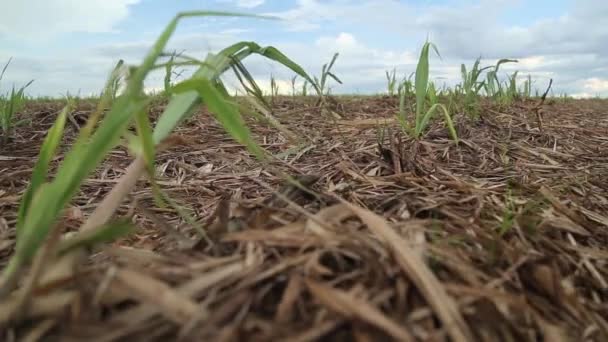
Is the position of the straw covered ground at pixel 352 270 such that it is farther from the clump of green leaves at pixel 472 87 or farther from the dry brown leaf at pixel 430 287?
the clump of green leaves at pixel 472 87

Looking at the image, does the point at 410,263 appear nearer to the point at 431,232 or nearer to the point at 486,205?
the point at 431,232

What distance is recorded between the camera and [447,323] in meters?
0.65

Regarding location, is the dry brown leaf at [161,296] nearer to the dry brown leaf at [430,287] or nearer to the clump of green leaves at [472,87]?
the dry brown leaf at [430,287]

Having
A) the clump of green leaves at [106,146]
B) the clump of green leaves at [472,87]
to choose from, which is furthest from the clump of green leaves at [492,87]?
the clump of green leaves at [106,146]

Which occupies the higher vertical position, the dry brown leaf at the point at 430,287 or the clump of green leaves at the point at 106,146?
the clump of green leaves at the point at 106,146

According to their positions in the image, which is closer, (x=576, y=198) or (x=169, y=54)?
(x=169, y=54)

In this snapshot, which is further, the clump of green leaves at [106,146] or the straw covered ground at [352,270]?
the clump of green leaves at [106,146]

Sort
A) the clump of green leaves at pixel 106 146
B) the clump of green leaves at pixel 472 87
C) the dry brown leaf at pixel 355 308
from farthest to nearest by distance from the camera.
Answer: the clump of green leaves at pixel 472 87, the clump of green leaves at pixel 106 146, the dry brown leaf at pixel 355 308

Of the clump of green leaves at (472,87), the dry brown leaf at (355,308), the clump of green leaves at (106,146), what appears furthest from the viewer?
the clump of green leaves at (472,87)

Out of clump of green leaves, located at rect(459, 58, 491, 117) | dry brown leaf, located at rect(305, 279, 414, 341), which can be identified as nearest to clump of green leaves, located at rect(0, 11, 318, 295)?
dry brown leaf, located at rect(305, 279, 414, 341)

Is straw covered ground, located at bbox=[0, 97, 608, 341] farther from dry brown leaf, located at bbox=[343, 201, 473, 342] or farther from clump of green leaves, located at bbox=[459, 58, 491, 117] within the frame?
clump of green leaves, located at bbox=[459, 58, 491, 117]

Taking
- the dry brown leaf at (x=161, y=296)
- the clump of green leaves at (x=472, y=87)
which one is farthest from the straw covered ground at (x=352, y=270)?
the clump of green leaves at (x=472, y=87)

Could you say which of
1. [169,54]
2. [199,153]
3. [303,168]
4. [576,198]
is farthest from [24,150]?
[576,198]

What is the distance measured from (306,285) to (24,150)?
197cm
